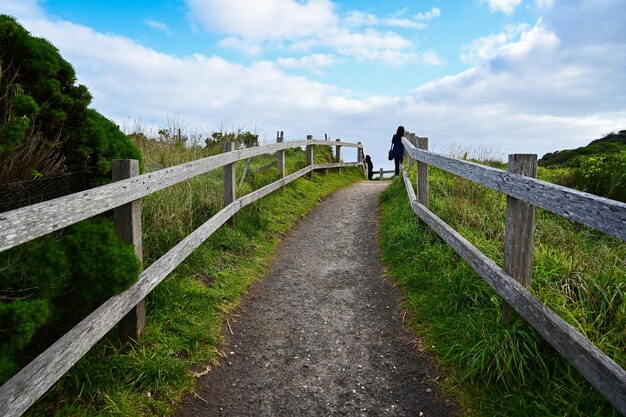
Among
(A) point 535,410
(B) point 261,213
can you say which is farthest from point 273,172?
(A) point 535,410

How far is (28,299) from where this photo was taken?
3.06m

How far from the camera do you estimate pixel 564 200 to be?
2.76 meters

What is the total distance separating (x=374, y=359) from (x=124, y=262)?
94.0 inches

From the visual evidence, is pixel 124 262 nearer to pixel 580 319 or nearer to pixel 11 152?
pixel 11 152

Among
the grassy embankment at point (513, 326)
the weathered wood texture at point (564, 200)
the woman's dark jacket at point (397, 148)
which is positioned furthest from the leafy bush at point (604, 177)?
the woman's dark jacket at point (397, 148)

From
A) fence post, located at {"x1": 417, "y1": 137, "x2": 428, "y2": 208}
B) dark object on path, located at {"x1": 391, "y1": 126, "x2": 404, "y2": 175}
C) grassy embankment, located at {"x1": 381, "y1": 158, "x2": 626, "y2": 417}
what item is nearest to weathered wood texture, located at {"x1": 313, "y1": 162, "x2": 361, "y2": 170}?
dark object on path, located at {"x1": 391, "y1": 126, "x2": 404, "y2": 175}

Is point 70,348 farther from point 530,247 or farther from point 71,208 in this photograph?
point 530,247

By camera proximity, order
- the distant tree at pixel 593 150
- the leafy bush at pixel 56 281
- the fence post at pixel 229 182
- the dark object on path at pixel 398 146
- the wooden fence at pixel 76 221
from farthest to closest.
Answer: the distant tree at pixel 593 150 → the dark object on path at pixel 398 146 → the fence post at pixel 229 182 → the leafy bush at pixel 56 281 → the wooden fence at pixel 76 221

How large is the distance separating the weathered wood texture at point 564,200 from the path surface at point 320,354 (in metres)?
1.67

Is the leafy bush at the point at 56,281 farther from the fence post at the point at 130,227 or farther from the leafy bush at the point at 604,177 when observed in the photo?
the leafy bush at the point at 604,177

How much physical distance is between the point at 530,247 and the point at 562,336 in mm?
909

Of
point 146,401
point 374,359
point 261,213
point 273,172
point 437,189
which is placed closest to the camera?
point 146,401

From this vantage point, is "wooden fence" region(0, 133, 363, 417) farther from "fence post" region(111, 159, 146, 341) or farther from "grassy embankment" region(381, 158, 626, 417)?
"grassy embankment" region(381, 158, 626, 417)

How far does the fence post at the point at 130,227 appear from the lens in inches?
142
